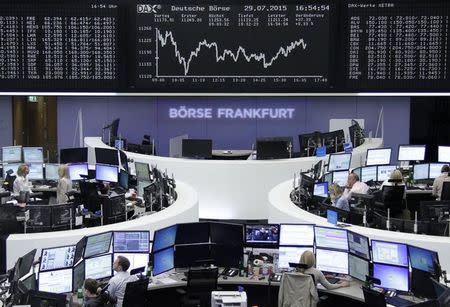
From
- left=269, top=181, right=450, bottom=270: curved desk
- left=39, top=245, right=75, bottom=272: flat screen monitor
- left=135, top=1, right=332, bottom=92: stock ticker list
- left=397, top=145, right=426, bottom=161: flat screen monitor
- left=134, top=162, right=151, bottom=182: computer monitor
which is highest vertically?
left=135, top=1, right=332, bottom=92: stock ticker list

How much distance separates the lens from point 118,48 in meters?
11.9

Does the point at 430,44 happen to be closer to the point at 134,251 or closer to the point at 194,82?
the point at 194,82

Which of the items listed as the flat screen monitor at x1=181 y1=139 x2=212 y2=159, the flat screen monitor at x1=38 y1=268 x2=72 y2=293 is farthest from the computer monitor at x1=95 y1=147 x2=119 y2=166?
the flat screen monitor at x1=38 y1=268 x2=72 y2=293

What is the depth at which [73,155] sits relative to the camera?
45.0ft

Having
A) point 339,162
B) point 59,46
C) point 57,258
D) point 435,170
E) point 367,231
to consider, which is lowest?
point 57,258

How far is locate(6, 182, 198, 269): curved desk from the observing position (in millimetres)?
8453

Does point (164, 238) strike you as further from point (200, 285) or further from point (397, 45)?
point (397, 45)

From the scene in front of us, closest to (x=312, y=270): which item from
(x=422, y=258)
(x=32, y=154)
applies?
(x=422, y=258)

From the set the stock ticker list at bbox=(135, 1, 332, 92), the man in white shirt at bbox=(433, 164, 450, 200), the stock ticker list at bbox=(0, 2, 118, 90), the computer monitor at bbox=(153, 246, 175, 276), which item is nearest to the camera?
the computer monitor at bbox=(153, 246, 175, 276)

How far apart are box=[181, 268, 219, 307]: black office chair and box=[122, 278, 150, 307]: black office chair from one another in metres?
0.65

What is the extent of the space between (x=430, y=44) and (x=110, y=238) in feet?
18.7

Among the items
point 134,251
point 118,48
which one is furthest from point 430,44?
point 134,251

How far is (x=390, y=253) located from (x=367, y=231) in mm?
703

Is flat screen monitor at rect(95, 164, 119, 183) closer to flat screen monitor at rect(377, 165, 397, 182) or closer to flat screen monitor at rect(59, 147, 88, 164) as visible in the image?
flat screen monitor at rect(59, 147, 88, 164)
